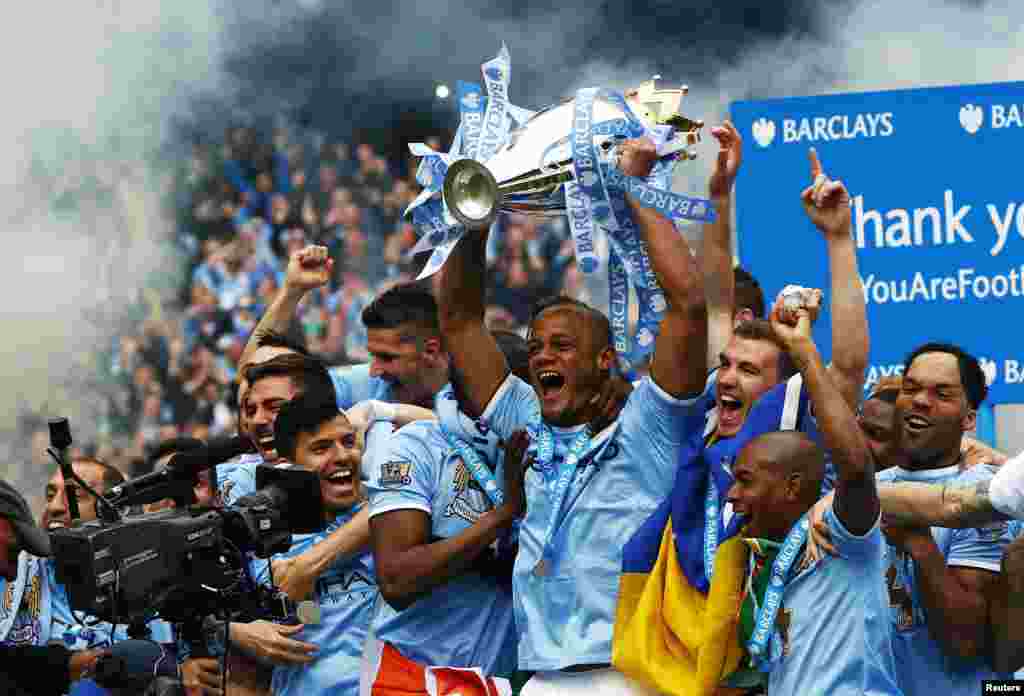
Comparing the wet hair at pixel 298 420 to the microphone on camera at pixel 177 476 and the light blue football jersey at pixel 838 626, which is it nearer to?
the microphone on camera at pixel 177 476

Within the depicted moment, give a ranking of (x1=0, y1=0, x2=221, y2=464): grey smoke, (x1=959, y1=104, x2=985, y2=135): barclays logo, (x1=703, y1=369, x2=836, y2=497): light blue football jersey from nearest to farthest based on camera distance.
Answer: (x1=703, y1=369, x2=836, y2=497): light blue football jersey, (x1=959, y1=104, x2=985, y2=135): barclays logo, (x1=0, y1=0, x2=221, y2=464): grey smoke

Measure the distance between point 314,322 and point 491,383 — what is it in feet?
20.7

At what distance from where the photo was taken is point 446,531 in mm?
4586

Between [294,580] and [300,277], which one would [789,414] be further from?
[300,277]

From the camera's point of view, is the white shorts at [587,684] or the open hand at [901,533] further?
the open hand at [901,533]

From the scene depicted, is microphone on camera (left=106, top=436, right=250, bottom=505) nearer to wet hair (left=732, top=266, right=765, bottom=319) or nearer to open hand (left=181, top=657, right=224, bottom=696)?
open hand (left=181, top=657, right=224, bottom=696)

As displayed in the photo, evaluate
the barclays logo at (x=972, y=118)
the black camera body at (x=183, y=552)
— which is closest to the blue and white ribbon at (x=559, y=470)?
the black camera body at (x=183, y=552)

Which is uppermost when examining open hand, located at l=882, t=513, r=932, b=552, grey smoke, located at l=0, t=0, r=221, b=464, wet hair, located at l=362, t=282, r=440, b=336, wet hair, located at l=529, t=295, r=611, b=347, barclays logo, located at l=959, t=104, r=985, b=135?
grey smoke, located at l=0, t=0, r=221, b=464

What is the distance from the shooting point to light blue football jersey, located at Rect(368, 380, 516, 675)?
4.59 m

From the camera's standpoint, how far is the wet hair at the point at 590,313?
4.39 meters

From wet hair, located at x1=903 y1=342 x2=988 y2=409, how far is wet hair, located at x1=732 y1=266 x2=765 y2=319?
0.74 m

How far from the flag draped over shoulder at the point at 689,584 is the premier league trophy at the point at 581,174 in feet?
1.06

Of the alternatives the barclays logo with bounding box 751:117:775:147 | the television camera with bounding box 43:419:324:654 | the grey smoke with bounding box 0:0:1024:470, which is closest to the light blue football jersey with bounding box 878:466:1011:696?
the barclays logo with bounding box 751:117:775:147

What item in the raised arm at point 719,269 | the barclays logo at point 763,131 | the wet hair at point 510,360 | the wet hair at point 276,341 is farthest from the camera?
the wet hair at point 276,341
